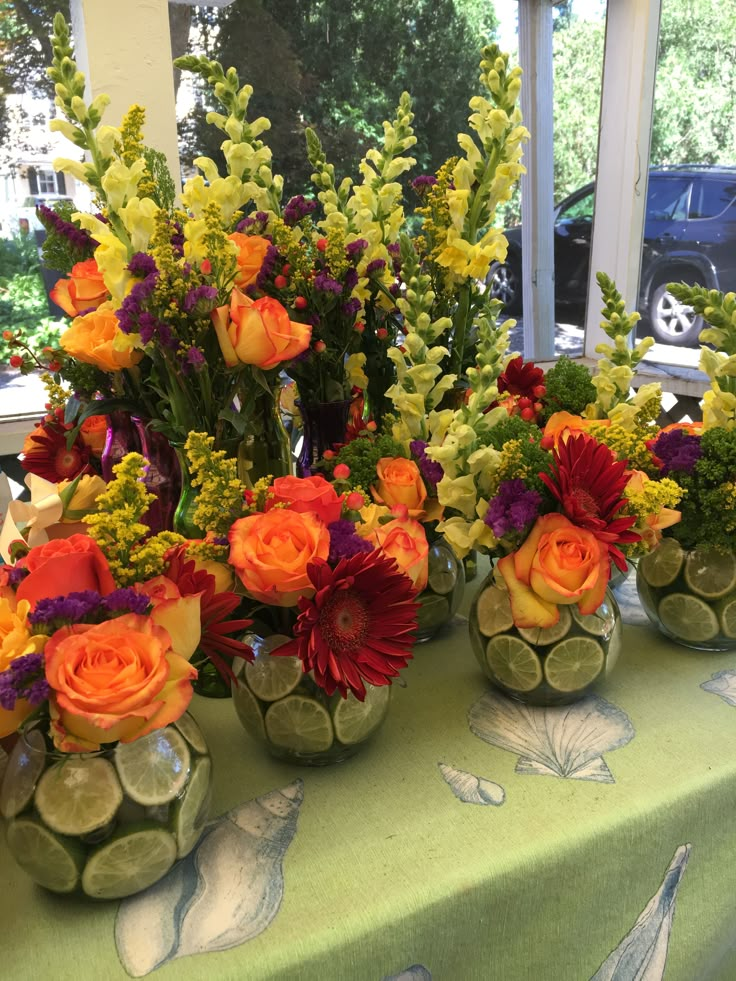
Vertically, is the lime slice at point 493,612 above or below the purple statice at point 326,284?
below

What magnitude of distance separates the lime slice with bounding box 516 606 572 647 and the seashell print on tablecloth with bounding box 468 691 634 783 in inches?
3.3

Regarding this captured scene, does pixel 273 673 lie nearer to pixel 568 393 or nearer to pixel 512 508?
pixel 512 508

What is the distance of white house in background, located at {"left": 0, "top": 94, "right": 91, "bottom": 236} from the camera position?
1855 mm

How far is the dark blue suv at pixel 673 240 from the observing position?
2359 millimetres

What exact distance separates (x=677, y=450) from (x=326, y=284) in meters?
0.42

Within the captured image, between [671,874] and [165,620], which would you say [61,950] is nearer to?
[165,620]

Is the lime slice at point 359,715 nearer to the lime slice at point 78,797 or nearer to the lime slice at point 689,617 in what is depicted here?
the lime slice at point 78,797

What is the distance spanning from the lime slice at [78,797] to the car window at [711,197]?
244 centimetres

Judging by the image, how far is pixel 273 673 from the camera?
2.17 feet

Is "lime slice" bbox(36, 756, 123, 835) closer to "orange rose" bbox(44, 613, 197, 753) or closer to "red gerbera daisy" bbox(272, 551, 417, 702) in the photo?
"orange rose" bbox(44, 613, 197, 753)

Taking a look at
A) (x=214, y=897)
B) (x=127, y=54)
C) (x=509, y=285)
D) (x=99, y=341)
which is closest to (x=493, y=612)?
(x=214, y=897)

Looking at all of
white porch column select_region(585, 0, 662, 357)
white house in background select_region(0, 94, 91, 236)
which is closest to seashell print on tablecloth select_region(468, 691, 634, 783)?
white house in background select_region(0, 94, 91, 236)

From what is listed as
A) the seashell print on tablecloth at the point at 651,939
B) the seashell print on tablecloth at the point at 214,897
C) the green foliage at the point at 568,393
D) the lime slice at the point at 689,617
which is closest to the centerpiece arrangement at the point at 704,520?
the lime slice at the point at 689,617

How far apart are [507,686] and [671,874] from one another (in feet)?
0.69
